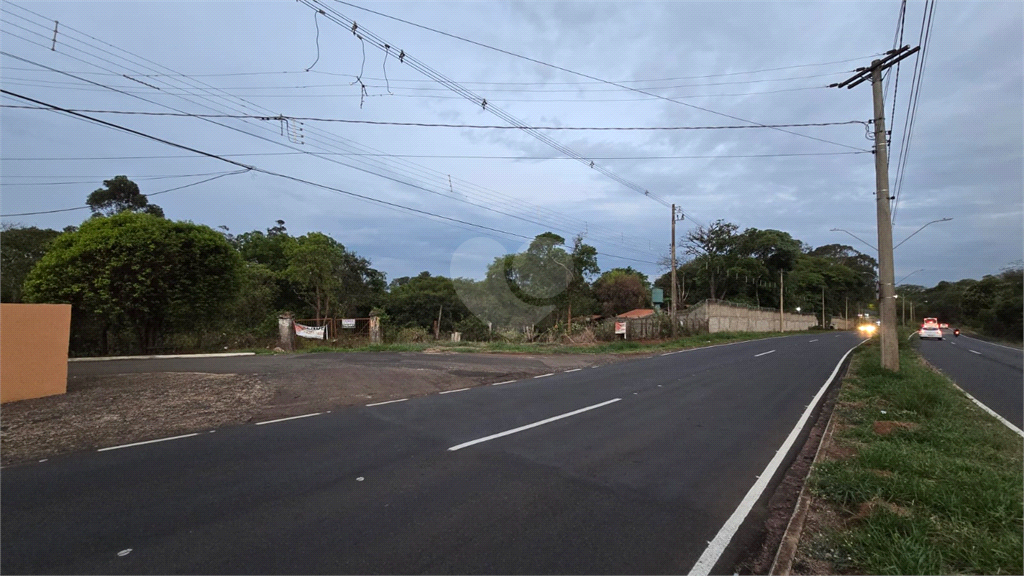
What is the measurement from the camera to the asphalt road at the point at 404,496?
12.2ft

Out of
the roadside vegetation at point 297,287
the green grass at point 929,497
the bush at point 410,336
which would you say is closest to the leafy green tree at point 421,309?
the roadside vegetation at point 297,287

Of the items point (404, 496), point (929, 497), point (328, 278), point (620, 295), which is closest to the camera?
point (929, 497)

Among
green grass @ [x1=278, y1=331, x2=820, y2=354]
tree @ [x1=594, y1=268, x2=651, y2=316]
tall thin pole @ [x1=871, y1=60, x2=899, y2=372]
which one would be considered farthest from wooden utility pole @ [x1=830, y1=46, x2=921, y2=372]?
tree @ [x1=594, y1=268, x2=651, y2=316]

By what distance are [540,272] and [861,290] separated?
2711 inches

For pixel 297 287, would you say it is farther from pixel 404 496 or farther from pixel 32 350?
pixel 404 496

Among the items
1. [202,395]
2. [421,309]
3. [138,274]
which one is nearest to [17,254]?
[138,274]

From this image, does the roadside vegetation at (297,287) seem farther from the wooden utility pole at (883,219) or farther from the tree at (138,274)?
the wooden utility pole at (883,219)

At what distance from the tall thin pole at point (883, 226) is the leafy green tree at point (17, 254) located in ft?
96.1

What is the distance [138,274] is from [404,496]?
20238mm

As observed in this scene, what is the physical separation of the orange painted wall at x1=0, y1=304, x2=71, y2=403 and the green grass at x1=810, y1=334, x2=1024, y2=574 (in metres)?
12.5

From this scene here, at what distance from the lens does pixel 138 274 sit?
65.3 ft

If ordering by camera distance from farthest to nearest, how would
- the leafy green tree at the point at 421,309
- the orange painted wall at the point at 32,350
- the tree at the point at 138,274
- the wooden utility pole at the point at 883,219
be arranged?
the leafy green tree at the point at 421,309, the tree at the point at 138,274, the wooden utility pole at the point at 883,219, the orange painted wall at the point at 32,350

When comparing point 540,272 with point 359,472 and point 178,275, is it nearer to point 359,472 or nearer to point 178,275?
point 178,275

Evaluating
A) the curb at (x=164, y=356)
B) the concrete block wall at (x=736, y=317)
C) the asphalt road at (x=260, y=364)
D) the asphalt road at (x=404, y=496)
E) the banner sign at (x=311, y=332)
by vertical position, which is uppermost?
the concrete block wall at (x=736, y=317)
